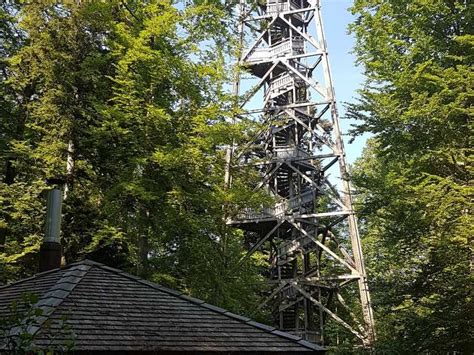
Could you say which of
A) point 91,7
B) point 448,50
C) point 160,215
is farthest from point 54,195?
point 448,50

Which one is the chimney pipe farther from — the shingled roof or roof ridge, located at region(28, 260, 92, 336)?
roof ridge, located at region(28, 260, 92, 336)

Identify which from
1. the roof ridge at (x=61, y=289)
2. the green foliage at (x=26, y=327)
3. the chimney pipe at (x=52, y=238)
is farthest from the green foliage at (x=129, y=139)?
the green foliage at (x=26, y=327)

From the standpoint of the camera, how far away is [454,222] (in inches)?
397

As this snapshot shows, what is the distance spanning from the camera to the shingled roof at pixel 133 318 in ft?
19.7

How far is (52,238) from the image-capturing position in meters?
9.03

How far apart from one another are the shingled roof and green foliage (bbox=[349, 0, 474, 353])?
399cm

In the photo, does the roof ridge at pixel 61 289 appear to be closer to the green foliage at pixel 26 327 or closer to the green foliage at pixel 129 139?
the green foliage at pixel 26 327

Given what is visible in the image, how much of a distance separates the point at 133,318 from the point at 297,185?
15.3m

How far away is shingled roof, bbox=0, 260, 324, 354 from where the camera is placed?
19.7 ft

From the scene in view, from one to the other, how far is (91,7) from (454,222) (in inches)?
393

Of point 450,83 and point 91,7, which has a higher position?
point 91,7

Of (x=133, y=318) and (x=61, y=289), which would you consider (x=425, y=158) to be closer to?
(x=133, y=318)

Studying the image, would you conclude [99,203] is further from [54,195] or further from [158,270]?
[54,195]

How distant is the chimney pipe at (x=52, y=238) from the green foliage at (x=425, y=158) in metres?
6.88
